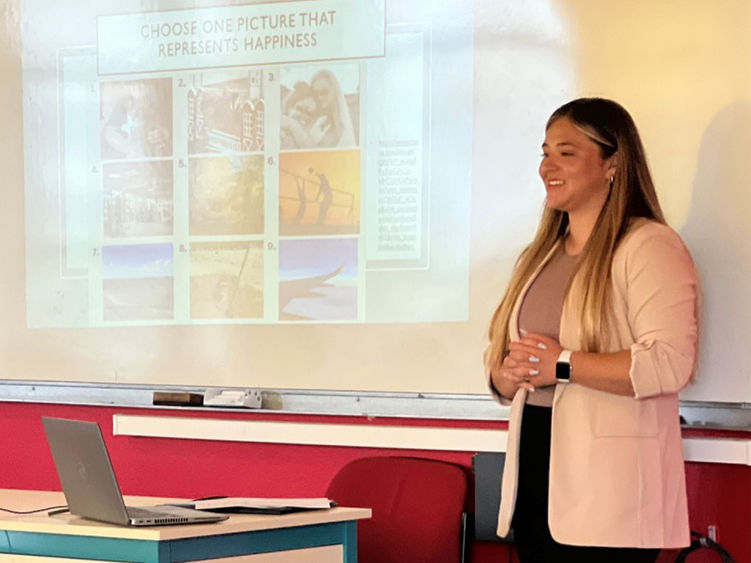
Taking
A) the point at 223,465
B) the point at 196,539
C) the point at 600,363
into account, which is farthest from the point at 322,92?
the point at 196,539

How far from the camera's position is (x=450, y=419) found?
138 inches

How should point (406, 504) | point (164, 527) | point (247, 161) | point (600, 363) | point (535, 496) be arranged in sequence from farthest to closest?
1. point (247, 161)
2. point (406, 504)
3. point (535, 496)
4. point (600, 363)
5. point (164, 527)

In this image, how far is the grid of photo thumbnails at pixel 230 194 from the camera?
366 cm

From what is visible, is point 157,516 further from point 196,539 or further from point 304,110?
point 304,110

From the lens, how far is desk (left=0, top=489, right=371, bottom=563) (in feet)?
7.55

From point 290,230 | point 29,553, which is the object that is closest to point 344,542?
point 29,553

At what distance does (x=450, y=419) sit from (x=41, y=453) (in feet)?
5.18

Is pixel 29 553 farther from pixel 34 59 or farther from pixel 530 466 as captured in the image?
pixel 34 59

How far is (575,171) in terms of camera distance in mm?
2615

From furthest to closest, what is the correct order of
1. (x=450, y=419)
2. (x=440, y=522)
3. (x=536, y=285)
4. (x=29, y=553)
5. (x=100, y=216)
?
(x=100, y=216) → (x=450, y=419) → (x=440, y=522) → (x=536, y=285) → (x=29, y=553)

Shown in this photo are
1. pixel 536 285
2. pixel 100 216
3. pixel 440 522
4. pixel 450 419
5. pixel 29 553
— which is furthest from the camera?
pixel 100 216

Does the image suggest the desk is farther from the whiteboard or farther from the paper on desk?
the whiteboard

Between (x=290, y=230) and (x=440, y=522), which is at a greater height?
(x=290, y=230)

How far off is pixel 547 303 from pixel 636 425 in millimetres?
346
